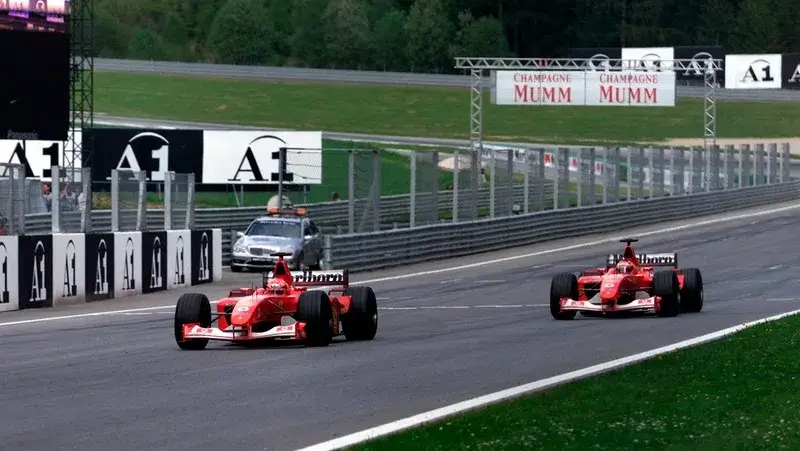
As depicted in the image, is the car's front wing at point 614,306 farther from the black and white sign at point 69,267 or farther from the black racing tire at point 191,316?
the black and white sign at point 69,267

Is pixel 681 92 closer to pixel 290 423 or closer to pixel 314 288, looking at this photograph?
pixel 314 288

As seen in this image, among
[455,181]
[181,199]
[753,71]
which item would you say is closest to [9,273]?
[181,199]

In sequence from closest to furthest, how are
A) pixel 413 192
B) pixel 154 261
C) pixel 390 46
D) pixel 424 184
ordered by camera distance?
1. pixel 154 261
2. pixel 413 192
3. pixel 424 184
4. pixel 390 46

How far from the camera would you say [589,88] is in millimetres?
56344

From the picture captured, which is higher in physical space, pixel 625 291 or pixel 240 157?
pixel 240 157

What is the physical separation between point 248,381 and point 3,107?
67.1 feet

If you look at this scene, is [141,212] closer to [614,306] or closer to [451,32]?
[614,306]

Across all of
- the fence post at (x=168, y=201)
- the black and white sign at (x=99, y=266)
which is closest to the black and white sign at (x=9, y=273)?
the black and white sign at (x=99, y=266)

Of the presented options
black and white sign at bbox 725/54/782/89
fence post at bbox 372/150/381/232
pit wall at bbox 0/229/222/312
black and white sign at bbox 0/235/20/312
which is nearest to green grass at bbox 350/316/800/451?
black and white sign at bbox 0/235/20/312

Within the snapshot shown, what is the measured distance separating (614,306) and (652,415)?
32.4ft

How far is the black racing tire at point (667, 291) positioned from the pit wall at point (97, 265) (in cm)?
852

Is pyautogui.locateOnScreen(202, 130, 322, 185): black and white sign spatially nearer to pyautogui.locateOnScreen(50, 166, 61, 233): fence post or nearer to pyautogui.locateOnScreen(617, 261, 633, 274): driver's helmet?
pyautogui.locateOnScreen(50, 166, 61, 233): fence post

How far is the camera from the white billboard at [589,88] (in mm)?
56125

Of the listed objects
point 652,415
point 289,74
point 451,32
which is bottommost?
point 652,415
